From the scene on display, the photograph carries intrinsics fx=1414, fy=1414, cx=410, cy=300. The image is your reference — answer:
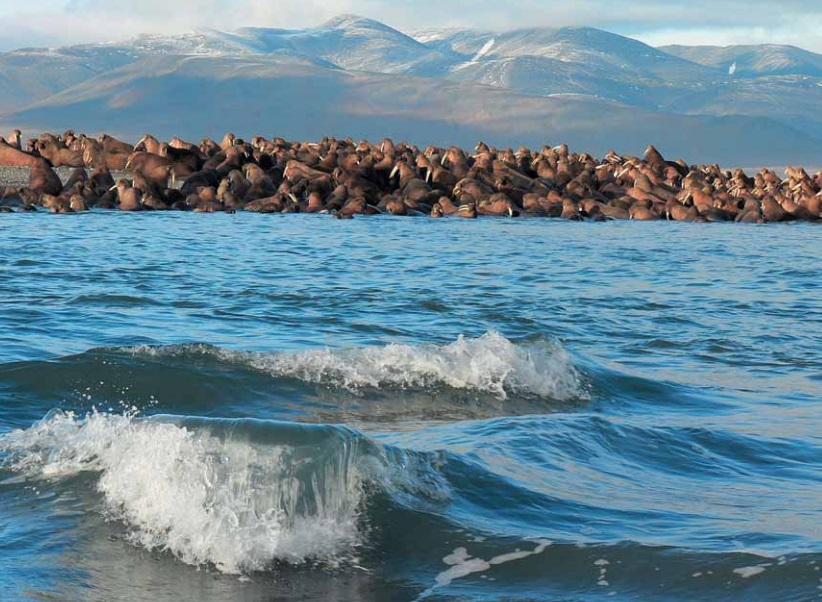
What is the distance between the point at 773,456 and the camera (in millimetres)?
8977

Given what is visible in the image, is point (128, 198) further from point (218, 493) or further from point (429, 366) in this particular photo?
point (218, 493)

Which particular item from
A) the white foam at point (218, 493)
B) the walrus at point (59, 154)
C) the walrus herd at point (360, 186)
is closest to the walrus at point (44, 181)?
the walrus herd at point (360, 186)

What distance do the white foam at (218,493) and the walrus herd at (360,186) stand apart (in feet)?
77.2

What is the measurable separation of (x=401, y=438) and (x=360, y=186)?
2648 centimetres

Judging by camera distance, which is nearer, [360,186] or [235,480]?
[235,480]

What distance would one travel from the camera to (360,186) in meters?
35.1

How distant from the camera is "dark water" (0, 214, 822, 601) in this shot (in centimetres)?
645

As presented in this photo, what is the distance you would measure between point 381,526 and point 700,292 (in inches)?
484

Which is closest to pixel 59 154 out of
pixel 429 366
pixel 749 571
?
pixel 429 366

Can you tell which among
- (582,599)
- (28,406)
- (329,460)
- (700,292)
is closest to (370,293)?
A: (700,292)

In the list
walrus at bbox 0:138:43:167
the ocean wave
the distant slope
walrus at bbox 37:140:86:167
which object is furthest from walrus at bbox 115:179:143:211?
the distant slope

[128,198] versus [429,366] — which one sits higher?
[429,366]

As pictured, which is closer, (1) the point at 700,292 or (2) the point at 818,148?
(1) the point at 700,292

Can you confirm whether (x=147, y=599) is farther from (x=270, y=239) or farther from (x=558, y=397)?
(x=270, y=239)
